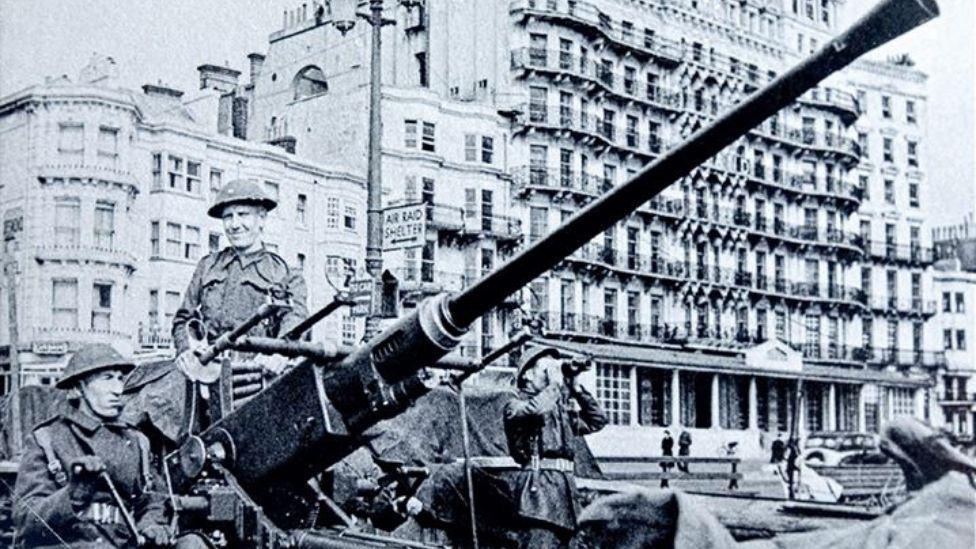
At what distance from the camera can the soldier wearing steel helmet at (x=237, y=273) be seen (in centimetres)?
642

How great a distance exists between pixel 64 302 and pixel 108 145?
3251 mm

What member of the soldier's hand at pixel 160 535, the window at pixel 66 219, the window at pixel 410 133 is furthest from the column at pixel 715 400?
the soldier's hand at pixel 160 535

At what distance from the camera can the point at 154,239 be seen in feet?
47.7

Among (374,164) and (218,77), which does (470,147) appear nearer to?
(374,164)

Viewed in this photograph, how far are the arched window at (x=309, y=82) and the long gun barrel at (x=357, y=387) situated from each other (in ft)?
36.8

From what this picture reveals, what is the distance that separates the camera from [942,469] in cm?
326

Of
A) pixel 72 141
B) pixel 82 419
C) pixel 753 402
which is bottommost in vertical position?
pixel 753 402

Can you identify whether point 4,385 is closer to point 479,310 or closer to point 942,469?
point 479,310

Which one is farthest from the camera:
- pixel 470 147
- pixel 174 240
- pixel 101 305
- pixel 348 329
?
pixel 470 147

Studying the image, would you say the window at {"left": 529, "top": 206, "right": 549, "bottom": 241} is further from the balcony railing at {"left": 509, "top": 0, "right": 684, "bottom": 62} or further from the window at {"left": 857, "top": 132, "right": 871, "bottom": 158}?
the window at {"left": 857, "top": 132, "right": 871, "bottom": 158}

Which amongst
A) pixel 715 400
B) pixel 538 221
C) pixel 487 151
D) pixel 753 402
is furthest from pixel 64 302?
pixel 538 221

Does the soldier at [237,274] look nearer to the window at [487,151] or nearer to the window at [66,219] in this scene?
the window at [66,219]

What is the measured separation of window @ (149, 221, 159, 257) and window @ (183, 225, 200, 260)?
0.31 m

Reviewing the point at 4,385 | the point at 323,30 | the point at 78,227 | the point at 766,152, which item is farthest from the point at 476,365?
the point at 766,152
